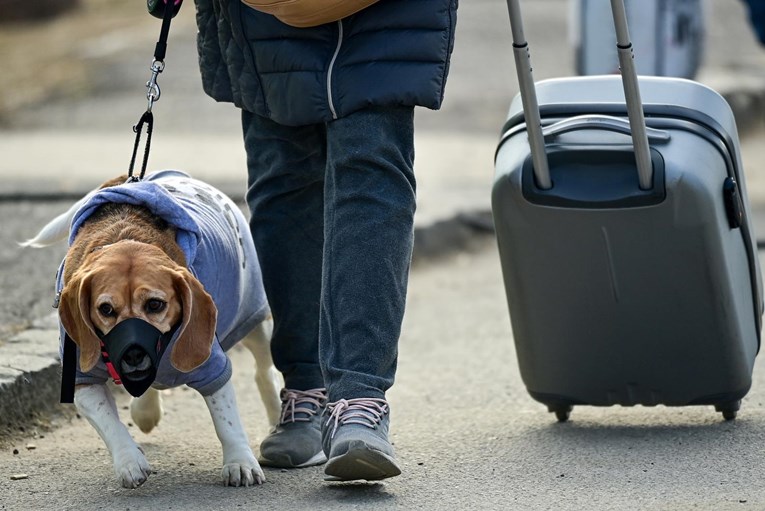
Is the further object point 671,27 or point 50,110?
point 50,110

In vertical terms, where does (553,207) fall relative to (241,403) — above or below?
above

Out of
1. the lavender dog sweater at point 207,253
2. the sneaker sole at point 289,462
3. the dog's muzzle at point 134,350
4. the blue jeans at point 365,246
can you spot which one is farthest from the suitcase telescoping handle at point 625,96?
the dog's muzzle at point 134,350

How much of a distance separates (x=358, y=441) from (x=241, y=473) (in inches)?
14.4

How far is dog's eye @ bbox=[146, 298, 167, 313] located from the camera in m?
2.78

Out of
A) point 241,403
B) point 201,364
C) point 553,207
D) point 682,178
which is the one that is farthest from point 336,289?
point 241,403

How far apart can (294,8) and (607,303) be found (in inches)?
40.9

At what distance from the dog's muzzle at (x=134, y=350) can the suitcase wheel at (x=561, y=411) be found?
1.14m

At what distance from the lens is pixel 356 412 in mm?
2902

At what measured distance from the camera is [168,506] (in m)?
2.86

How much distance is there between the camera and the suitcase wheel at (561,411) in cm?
347

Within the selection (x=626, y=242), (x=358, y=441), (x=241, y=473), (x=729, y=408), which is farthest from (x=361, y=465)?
(x=729, y=408)

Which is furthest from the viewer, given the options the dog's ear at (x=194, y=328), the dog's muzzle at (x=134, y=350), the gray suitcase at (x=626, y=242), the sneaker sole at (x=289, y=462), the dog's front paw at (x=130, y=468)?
the sneaker sole at (x=289, y=462)

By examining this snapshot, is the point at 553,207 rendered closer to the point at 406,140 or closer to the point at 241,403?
the point at 406,140

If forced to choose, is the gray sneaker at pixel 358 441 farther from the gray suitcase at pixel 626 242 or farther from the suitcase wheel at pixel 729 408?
the suitcase wheel at pixel 729 408
